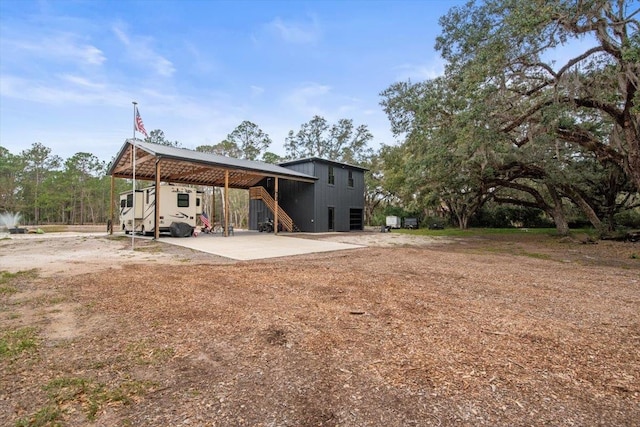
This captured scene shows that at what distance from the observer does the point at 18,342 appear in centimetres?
292

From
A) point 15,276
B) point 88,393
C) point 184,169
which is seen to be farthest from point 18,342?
point 184,169

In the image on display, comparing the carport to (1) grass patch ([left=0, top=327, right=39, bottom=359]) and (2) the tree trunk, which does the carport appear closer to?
(1) grass patch ([left=0, top=327, right=39, bottom=359])

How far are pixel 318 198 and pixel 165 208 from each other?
354 inches

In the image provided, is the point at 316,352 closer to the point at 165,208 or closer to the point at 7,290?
the point at 7,290

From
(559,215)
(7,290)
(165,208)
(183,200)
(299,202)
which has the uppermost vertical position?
(299,202)

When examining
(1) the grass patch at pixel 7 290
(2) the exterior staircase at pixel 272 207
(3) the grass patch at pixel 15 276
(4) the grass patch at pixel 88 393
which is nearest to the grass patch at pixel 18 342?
(4) the grass patch at pixel 88 393

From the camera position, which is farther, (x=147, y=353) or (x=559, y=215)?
(x=559, y=215)

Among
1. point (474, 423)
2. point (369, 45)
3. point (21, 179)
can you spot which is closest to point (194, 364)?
point (474, 423)

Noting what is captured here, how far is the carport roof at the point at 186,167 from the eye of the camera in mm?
13992

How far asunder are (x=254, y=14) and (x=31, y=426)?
14.0 metres

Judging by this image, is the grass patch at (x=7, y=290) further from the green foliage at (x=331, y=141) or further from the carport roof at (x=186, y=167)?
the green foliage at (x=331, y=141)

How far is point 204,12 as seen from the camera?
11.5 m

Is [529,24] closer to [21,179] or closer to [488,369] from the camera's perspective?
[488,369]

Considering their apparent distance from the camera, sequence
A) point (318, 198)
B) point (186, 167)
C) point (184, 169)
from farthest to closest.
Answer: point (318, 198), point (184, 169), point (186, 167)
